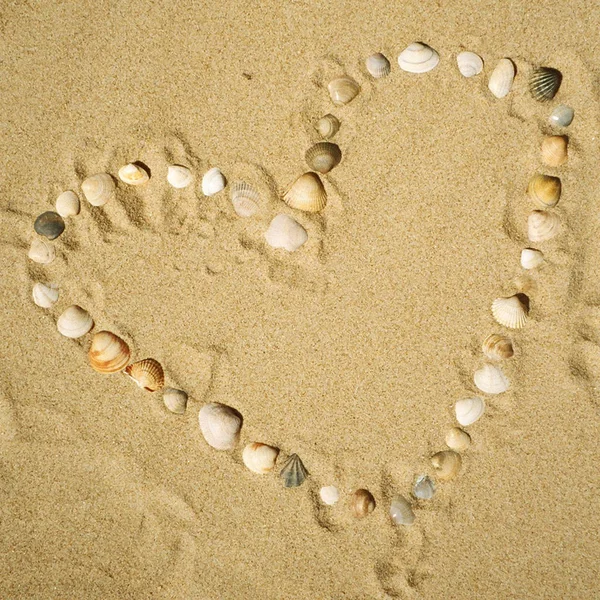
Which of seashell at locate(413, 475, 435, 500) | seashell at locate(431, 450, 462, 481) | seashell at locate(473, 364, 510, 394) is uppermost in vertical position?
seashell at locate(473, 364, 510, 394)

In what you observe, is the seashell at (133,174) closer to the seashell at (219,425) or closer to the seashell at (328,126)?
the seashell at (328,126)

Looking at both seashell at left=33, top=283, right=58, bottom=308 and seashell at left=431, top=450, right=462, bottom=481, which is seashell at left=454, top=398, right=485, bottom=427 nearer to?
seashell at left=431, top=450, right=462, bottom=481

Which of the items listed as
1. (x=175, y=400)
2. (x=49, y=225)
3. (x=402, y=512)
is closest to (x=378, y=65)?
(x=49, y=225)

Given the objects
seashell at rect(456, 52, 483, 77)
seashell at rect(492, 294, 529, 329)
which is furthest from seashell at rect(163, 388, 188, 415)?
seashell at rect(456, 52, 483, 77)

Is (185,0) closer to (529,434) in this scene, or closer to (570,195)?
(570,195)

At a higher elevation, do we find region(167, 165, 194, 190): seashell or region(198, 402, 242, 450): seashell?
region(167, 165, 194, 190): seashell
